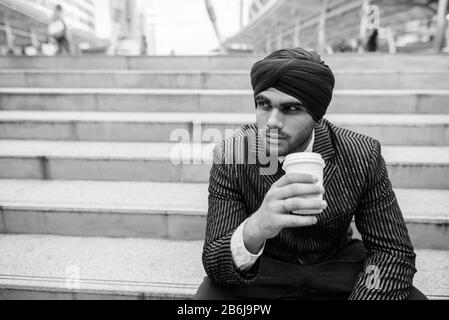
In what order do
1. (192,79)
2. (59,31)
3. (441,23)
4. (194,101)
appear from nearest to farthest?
(194,101)
(192,79)
(441,23)
(59,31)

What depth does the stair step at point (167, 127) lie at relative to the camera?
297cm

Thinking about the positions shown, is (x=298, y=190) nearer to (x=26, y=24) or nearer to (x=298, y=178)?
(x=298, y=178)

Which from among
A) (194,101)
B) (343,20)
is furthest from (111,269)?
(343,20)

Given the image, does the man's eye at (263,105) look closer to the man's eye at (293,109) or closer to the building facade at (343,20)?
the man's eye at (293,109)

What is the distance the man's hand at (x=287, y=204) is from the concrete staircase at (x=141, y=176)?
1032 mm

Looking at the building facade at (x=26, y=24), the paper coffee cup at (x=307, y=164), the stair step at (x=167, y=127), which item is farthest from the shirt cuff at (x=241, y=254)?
the building facade at (x=26, y=24)

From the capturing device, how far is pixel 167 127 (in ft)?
10.5

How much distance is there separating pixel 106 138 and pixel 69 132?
1.39 ft

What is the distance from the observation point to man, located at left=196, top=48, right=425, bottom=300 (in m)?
1.16

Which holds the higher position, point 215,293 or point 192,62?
point 192,62

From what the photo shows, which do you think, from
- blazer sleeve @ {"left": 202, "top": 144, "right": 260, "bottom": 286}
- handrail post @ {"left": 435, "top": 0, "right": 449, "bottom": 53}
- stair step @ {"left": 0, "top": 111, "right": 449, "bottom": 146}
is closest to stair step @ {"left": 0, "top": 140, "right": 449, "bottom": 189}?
stair step @ {"left": 0, "top": 111, "right": 449, "bottom": 146}

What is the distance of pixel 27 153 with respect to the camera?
281 centimetres

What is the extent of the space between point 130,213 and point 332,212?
5.13 ft

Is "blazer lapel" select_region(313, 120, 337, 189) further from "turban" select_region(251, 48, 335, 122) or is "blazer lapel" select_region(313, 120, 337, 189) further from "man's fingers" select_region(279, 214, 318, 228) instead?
"man's fingers" select_region(279, 214, 318, 228)
